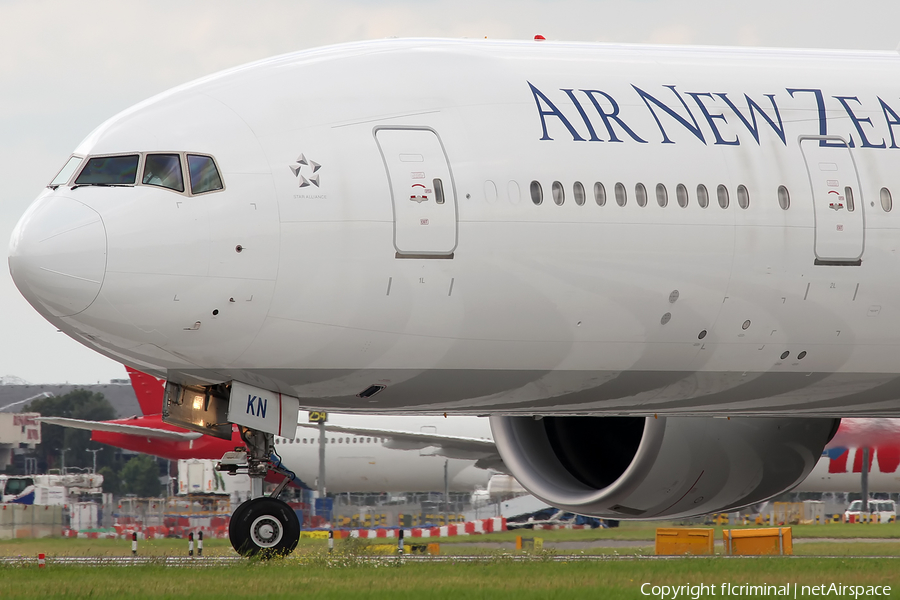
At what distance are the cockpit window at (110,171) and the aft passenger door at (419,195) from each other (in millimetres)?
2229

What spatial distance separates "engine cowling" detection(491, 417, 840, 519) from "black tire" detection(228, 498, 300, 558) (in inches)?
173

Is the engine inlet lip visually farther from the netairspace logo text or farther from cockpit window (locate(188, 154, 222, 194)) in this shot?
cockpit window (locate(188, 154, 222, 194))

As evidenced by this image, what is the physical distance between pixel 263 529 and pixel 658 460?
537cm

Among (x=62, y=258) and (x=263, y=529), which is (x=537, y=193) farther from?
(x=62, y=258)

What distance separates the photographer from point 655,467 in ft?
49.4

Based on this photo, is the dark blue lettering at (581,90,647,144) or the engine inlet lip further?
the engine inlet lip

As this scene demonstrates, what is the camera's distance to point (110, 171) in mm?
11039

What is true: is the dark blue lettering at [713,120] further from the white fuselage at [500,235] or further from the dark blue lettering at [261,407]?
the dark blue lettering at [261,407]

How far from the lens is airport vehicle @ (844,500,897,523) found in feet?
160

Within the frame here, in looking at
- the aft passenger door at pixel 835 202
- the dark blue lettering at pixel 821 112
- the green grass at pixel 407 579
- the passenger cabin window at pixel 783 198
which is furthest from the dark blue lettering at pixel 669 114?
the green grass at pixel 407 579

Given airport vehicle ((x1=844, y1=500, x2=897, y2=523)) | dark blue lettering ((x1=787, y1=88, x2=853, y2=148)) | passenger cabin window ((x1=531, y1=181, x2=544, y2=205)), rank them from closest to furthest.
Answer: passenger cabin window ((x1=531, y1=181, x2=544, y2=205)) → dark blue lettering ((x1=787, y1=88, x2=853, y2=148)) → airport vehicle ((x1=844, y1=500, x2=897, y2=523))


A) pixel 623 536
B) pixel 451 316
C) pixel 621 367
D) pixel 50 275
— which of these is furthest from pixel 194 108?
pixel 623 536

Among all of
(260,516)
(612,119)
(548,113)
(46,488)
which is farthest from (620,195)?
(46,488)

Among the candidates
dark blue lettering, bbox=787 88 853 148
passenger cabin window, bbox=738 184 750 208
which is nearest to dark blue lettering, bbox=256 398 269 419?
passenger cabin window, bbox=738 184 750 208
